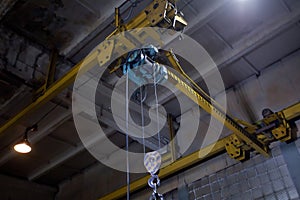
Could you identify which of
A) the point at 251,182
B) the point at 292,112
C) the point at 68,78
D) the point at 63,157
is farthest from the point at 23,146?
the point at 292,112

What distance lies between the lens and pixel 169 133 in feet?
16.5

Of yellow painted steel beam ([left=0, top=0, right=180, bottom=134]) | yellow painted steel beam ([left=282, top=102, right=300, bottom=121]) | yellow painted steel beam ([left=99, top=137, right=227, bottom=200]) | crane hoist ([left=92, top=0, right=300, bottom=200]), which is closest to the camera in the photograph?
crane hoist ([left=92, top=0, right=300, bottom=200])

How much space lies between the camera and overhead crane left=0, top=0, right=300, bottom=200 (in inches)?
102

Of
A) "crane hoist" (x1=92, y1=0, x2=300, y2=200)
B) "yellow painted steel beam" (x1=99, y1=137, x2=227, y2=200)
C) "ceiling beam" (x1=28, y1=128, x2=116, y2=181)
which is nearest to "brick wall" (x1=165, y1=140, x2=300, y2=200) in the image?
"crane hoist" (x1=92, y1=0, x2=300, y2=200)

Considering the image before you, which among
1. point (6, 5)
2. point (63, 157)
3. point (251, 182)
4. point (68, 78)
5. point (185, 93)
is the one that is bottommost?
point (251, 182)

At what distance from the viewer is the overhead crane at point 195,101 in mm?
2592

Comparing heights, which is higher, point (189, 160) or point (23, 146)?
point (23, 146)

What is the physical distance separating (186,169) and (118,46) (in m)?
2.57

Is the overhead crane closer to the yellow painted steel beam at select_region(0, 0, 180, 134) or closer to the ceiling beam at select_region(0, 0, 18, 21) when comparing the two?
the yellow painted steel beam at select_region(0, 0, 180, 134)

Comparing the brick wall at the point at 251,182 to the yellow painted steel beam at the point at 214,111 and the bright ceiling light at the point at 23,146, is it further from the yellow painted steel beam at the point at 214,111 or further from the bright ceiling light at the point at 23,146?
the bright ceiling light at the point at 23,146

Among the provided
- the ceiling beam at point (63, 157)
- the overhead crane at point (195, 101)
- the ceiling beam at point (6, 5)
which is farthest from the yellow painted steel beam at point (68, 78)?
the ceiling beam at point (63, 157)

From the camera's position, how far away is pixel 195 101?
3180 mm

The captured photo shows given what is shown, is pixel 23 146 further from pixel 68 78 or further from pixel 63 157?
pixel 68 78

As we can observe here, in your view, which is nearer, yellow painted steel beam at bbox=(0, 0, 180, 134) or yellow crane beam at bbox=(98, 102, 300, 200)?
yellow painted steel beam at bbox=(0, 0, 180, 134)
